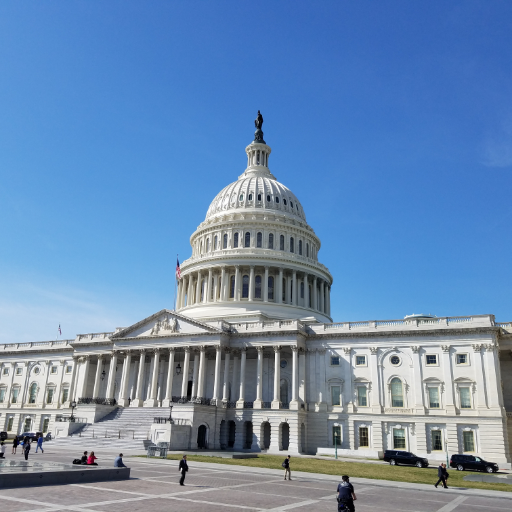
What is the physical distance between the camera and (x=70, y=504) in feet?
63.1

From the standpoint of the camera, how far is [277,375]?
63.9 meters

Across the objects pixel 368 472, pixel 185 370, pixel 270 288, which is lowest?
pixel 368 472

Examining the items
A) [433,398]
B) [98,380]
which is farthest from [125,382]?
[433,398]

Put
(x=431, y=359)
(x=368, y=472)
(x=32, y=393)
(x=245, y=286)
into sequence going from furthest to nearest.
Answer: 1. (x=32, y=393)
2. (x=245, y=286)
3. (x=431, y=359)
4. (x=368, y=472)

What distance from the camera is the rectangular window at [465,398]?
56781 millimetres

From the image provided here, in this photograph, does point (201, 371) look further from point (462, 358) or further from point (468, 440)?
point (468, 440)

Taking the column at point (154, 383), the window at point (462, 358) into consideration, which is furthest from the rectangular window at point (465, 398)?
the column at point (154, 383)

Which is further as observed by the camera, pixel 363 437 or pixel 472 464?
pixel 363 437

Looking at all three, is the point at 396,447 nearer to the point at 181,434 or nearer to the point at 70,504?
the point at 181,434

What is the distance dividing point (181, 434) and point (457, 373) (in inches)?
1235

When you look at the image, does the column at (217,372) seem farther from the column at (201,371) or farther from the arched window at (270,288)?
the arched window at (270,288)

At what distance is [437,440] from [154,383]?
35243 mm

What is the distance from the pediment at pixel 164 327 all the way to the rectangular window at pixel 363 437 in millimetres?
21124

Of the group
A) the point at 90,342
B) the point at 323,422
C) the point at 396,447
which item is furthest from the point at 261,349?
the point at 90,342
